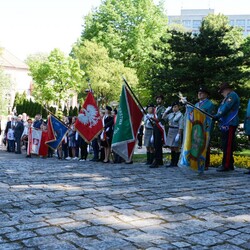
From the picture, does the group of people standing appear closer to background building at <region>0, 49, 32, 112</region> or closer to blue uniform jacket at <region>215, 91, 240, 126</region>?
blue uniform jacket at <region>215, 91, 240, 126</region>

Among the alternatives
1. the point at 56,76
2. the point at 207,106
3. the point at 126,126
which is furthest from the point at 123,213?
the point at 56,76

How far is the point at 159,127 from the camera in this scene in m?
10.6

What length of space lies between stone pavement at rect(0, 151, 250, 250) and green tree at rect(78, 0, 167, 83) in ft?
113

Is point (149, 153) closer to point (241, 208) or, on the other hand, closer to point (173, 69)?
point (173, 69)

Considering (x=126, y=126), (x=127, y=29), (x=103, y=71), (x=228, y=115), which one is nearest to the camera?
(x=228, y=115)

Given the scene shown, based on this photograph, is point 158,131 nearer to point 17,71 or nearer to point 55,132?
point 55,132

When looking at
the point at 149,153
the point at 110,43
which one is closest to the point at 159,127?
the point at 149,153

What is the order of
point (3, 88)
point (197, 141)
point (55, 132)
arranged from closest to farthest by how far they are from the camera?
point (197, 141) → point (55, 132) → point (3, 88)

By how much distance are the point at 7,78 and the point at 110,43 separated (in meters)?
13.9

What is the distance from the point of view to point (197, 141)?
27.3ft

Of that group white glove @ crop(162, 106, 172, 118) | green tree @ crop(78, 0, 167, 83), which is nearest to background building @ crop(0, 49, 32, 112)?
green tree @ crop(78, 0, 167, 83)

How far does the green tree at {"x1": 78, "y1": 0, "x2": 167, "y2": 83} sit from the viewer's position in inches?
1649

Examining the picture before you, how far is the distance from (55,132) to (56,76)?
130 feet

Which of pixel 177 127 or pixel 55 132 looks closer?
pixel 177 127
